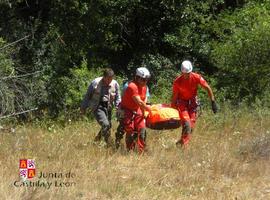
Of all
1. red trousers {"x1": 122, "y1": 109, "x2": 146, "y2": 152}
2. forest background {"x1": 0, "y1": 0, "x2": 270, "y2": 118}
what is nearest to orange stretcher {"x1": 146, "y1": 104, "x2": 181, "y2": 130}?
red trousers {"x1": 122, "y1": 109, "x2": 146, "y2": 152}

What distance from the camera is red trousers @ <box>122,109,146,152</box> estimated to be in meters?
10.4

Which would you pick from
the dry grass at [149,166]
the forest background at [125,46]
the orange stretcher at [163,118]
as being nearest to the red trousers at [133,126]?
the orange stretcher at [163,118]

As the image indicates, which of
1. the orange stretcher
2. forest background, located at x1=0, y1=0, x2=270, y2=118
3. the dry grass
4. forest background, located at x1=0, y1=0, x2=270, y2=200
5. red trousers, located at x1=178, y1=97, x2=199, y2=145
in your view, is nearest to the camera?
the dry grass

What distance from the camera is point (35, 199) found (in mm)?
6750

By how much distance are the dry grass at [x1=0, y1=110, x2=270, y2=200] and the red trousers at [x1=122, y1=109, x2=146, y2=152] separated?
0.79 feet

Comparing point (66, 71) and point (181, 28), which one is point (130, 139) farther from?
point (181, 28)

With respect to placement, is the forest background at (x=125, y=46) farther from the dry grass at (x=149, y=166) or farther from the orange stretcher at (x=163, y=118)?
the orange stretcher at (x=163, y=118)

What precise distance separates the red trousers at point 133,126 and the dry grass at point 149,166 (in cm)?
24

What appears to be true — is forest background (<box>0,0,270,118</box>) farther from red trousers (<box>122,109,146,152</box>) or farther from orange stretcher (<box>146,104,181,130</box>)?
orange stretcher (<box>146,104,181,130</box>)

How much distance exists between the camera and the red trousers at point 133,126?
10383mm

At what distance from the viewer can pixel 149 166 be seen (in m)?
9.34

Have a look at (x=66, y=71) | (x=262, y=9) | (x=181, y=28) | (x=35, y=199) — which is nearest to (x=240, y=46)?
(x=262, y=9)

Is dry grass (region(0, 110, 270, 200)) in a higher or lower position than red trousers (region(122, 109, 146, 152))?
lower

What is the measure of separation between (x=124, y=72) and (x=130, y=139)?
8730mm
